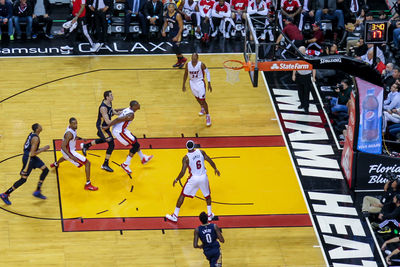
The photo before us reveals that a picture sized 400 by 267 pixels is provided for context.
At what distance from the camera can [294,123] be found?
809 inches

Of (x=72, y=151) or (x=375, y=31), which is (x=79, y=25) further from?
(x=375, y=31)

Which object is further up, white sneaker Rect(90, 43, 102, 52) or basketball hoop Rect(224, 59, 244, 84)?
white sneaker Rect(90, 43, 102, 52)

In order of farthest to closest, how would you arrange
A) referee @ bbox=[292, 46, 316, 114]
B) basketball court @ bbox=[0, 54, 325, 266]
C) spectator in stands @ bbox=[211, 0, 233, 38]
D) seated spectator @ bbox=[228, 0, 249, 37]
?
seated spectator @ bbox=[228, 0, 249, 37]
spectator in stands @ bbox=[211, 0, 233, 38]
referee @ bbox=[292, 46, 316, 114]
basketball court @ bbox=[0, 54, 325, 266]

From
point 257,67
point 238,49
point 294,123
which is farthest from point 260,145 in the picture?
point 238,49

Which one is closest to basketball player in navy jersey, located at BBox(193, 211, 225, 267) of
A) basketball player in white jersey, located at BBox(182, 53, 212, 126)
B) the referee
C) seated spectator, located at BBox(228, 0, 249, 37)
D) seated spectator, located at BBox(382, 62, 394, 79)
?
basketball player in white jersey, located at BBox(182, 53, 212, 126)

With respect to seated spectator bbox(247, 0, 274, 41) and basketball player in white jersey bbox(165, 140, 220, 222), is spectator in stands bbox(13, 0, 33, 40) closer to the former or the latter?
seated spectator bbox(247, 0, 274, 41)

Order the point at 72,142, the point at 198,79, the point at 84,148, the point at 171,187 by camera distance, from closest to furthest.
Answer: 1. the point at 72,142
2. the point at 171,187
3. the point at 84,148
4. the point at 198,79

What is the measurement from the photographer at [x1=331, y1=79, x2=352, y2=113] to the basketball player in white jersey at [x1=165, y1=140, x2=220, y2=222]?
17.2 ft

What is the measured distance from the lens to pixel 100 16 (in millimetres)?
23781

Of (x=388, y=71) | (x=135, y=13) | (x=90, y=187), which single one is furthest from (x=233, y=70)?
(x=90, y=187)

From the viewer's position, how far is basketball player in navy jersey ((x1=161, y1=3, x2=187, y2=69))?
73.9 ft

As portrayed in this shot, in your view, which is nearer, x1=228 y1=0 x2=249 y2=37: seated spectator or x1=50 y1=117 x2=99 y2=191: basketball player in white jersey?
x1=50 y1=117 x2=99 y2=191: basketball player in white jersey

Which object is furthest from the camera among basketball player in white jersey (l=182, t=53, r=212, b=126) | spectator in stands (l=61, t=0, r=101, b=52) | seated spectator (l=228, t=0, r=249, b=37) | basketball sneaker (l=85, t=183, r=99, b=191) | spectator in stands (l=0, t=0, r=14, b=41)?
seated spectator (l=228, t=0, r=249, b=37)

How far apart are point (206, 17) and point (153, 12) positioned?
1.57 metres
